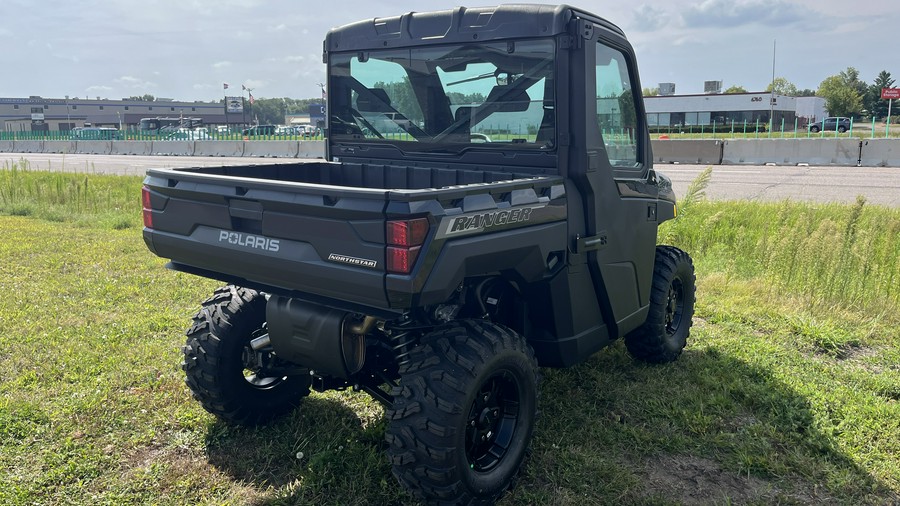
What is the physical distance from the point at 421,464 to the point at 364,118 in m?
2.34

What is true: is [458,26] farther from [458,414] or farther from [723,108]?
[723,108]

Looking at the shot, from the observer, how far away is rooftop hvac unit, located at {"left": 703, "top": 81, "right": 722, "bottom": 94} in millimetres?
62713

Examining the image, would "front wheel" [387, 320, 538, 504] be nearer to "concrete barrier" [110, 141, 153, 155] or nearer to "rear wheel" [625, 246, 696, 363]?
"rear wheel" [625, 246, 696, 363]

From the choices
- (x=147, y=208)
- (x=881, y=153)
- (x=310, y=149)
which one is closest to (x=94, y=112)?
(x=310, y=149)

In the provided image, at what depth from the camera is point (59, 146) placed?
40.6 metres

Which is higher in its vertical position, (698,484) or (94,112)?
(94,112)

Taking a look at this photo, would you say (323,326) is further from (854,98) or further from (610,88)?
(854,98)

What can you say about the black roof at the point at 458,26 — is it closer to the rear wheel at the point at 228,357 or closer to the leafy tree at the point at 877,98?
the rear wheel at the point at 228,357

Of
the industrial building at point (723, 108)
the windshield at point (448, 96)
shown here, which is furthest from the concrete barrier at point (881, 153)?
the industrial building at point (723, 108)

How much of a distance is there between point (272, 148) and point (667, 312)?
Answer: 1083 inches

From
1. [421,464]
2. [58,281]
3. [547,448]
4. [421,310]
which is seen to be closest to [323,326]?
[421,310]

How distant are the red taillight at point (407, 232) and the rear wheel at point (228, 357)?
1.48 m

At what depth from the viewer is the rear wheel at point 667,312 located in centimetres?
478

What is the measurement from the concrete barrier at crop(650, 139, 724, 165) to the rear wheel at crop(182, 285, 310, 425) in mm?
20555
